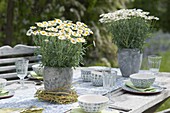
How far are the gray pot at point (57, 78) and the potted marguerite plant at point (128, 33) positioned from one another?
76 cm

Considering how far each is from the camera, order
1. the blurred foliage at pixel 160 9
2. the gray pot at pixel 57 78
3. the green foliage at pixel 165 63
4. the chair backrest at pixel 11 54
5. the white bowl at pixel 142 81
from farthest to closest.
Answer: the blurred foliage at pixel 160 9 < the green foliage at pixel 165 63 < the chair backrest at pixel 11 54 < the white bowl at pixel 142 81 < the gray pot at pixel 57 78

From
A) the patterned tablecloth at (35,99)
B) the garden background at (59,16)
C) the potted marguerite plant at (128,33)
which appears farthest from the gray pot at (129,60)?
the garden background at (59,16)

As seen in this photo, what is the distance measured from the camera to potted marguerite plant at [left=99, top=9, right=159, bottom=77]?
2.67m

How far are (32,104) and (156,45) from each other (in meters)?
7.63

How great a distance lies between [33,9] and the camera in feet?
17.0

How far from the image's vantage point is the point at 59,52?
2.00 m

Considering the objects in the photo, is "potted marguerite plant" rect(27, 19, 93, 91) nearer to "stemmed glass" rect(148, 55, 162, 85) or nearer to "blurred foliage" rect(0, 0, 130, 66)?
"stemmed glass" rect(148, 55, 162, 85)

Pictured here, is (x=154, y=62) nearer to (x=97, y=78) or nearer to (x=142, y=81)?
(x=142, y=81)

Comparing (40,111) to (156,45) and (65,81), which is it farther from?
(156,45)

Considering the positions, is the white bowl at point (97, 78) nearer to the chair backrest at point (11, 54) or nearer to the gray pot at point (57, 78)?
the gray pot at point (57, 78)

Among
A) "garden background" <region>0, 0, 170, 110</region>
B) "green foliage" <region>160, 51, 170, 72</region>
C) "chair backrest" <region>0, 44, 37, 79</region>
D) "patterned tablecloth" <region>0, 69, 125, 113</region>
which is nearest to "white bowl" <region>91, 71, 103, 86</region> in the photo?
"patterned tablecloth" <region>0, 69, 125, 113</region>

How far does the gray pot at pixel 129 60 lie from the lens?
271cm

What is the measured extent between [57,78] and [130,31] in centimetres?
87

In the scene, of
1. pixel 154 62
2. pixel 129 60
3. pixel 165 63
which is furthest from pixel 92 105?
pixel 165 63
